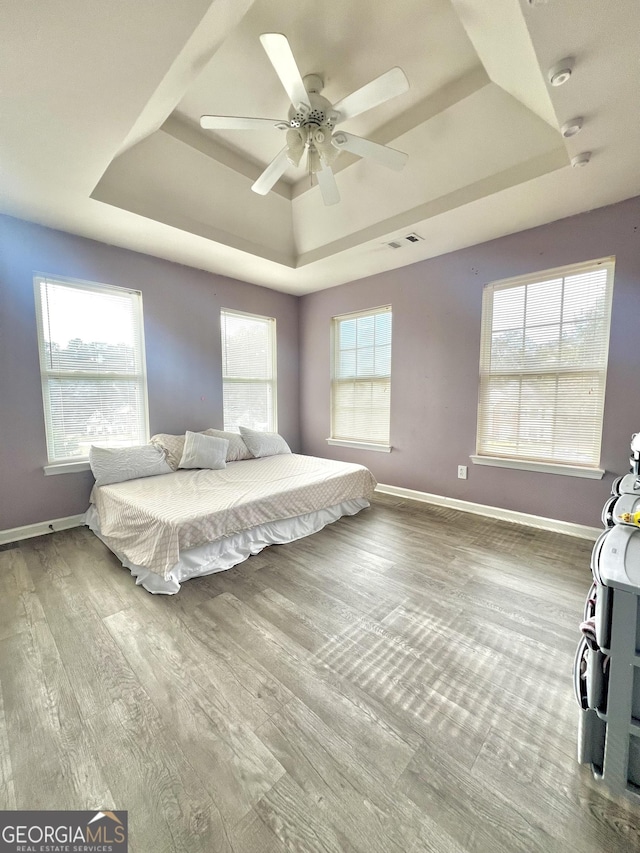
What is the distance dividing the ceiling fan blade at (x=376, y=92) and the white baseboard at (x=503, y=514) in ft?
10.8

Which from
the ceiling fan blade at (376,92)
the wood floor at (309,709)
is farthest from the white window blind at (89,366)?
the ceiling fan blade at (376,92)

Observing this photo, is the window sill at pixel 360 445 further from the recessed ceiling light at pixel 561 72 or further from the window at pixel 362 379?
the recessed ceiling light at pixel 561 72

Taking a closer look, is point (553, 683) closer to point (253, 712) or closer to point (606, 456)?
point (253, 712)

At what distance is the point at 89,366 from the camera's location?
321 centimetres

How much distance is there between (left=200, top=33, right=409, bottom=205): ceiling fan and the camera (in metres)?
1.65

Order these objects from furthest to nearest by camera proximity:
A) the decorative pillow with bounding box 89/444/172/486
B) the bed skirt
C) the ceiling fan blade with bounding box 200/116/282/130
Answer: the decorative pillow with bounding box 89/444/172/486
the bed skirt
the ceiling fan blade with bounding box 200/116/282/130

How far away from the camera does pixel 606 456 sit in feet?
8.97

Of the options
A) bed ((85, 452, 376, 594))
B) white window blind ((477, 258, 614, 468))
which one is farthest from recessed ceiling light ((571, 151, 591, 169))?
bed ((85, 452, 376, 594))

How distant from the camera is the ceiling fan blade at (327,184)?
2.30m

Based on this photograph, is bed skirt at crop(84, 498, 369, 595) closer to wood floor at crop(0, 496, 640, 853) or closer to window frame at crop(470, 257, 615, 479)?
wood floor at crop(0, 496, 640, 853)

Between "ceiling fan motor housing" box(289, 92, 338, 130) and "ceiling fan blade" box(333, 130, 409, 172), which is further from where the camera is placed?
"ceiling fan blade" box(333, 130, 409, 172)

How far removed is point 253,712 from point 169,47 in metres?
2.84

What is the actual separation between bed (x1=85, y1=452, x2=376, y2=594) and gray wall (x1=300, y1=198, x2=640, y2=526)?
2.90 feet

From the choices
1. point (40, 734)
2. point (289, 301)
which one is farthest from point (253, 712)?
point (289, 301)
